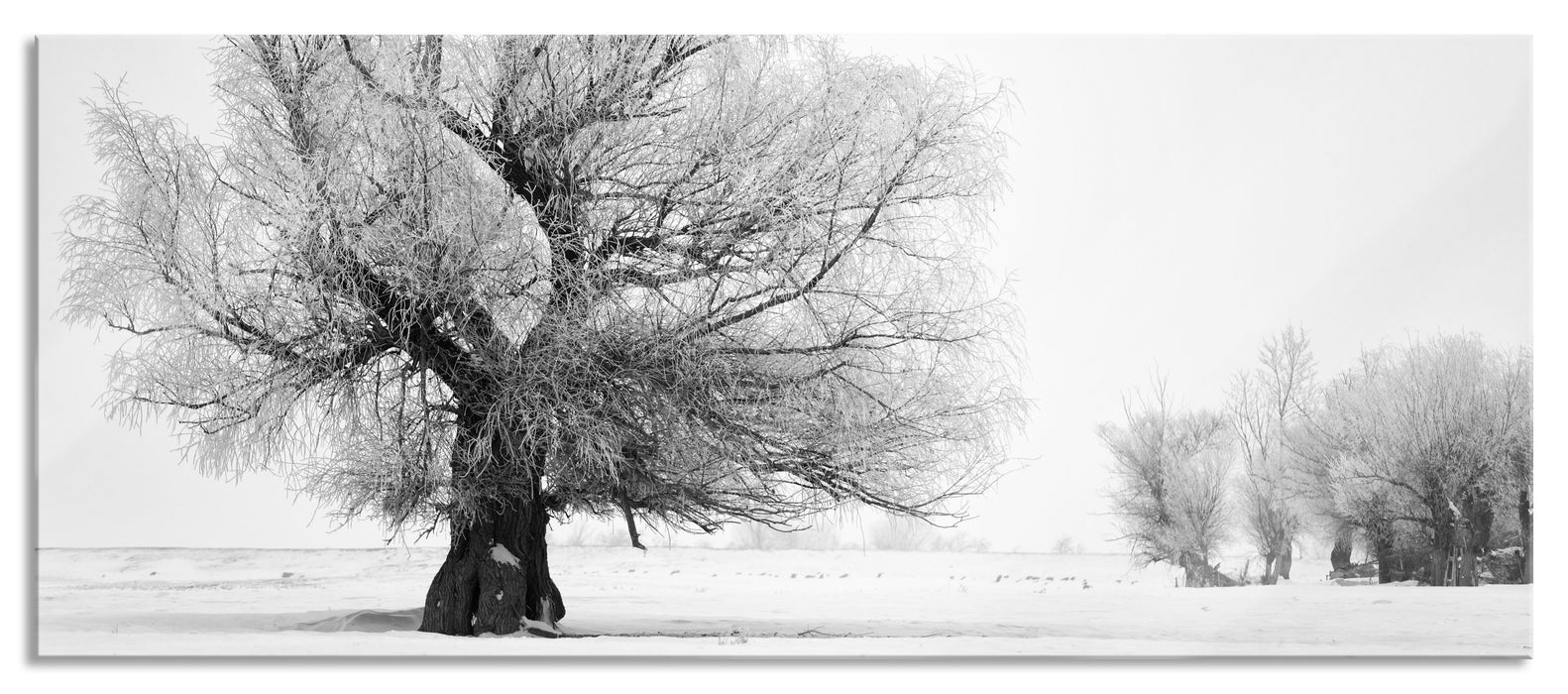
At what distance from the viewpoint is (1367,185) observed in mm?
7594

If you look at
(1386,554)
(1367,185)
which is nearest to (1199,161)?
(1367,185)

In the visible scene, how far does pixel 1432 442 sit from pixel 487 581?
794 centimetres

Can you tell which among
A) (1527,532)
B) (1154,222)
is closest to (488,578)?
(1154,222)

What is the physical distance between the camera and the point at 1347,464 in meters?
11.1

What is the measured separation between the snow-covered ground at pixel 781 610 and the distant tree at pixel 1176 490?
2.55ft

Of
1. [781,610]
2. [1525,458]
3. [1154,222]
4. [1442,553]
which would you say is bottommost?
[781,610]

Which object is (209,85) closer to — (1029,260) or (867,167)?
(867,167)

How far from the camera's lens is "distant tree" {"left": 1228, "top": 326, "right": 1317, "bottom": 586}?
876 centimetres

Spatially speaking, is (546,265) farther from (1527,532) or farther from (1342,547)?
(1342,547)

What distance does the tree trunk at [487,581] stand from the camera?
742cm

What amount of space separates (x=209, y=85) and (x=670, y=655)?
4481 millimetres

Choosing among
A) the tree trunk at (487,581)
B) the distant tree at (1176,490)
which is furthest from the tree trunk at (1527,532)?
the tree trunk at (487,581)

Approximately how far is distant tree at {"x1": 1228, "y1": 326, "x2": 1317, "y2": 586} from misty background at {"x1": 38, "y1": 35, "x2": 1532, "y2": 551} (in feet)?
0.99

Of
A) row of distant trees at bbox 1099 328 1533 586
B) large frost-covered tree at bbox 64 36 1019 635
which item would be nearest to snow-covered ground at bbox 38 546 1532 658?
row of distant trees at bbox 1099 328 1533 586
